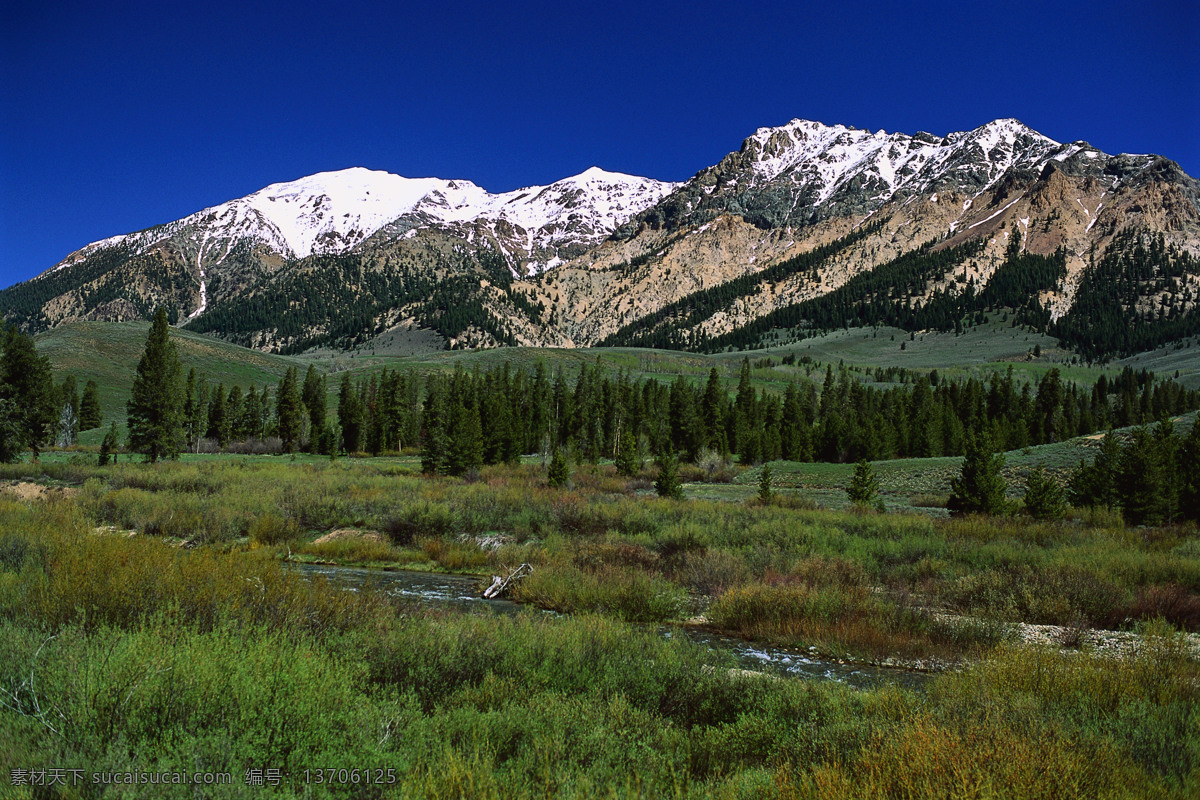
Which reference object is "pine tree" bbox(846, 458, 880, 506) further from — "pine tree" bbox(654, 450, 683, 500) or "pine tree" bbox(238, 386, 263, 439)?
"pine tree" bbox(238, 386, 263, 439)

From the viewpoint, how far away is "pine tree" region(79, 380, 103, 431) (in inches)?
3007

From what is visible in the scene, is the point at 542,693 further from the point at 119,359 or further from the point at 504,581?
the point at 119,359

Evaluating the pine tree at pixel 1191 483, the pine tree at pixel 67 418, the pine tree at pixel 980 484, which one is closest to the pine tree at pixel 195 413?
Result: the pine tree at pixel 67 418

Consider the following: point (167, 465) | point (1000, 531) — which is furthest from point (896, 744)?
point (167, 465)

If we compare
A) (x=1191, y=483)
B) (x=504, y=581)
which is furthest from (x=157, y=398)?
(x=1191, y=483)

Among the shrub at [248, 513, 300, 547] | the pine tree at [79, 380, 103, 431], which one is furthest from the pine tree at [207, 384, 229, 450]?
the shrub at [248, 513, 300, 547]

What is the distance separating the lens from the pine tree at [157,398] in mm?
38125

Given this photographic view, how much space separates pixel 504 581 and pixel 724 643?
5846mm

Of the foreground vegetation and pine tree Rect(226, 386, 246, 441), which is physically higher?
pine tree Rect(226, 386, 246, 441)

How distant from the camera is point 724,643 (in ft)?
37.9

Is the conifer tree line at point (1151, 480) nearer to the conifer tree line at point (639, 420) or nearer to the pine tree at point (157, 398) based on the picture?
the conifer tree line at point (639, 420)

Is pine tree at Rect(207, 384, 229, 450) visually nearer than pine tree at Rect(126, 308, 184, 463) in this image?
No

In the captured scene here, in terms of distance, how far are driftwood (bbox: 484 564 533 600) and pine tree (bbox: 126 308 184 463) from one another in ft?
109

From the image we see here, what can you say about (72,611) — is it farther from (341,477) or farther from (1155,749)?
(341,477)
